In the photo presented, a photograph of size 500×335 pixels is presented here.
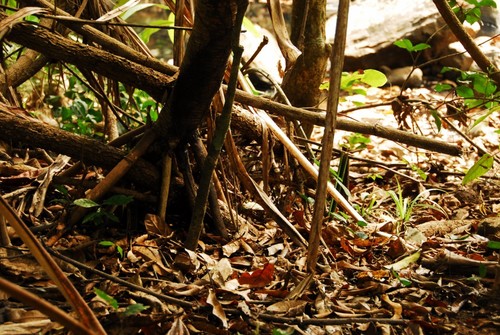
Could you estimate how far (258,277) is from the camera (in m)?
1.58

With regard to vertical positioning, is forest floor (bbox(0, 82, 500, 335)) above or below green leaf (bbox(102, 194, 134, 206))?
below

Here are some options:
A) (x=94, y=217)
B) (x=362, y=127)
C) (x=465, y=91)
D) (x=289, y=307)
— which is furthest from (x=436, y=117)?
(x=94, y=217)

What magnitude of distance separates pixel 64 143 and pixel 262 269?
30.2 inches

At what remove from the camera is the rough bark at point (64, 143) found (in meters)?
1.75

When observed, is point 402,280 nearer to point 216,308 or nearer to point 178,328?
point 216,308

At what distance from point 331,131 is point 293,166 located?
996 mm

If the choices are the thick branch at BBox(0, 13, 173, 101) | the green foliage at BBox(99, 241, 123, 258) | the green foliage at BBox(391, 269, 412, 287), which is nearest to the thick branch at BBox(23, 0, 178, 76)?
the thick branch at BBox(0, 13, 173, 101)

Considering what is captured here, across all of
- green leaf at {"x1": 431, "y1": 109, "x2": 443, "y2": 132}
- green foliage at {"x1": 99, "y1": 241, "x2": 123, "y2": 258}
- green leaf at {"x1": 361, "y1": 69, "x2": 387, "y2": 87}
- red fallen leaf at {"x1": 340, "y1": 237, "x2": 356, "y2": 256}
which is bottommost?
red fallen leaf at {"x1": 340, "y1": 237, "x2": 356, "y2": 256}

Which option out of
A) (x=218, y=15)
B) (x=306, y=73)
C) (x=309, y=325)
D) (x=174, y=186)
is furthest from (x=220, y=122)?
(x=306, y=73)

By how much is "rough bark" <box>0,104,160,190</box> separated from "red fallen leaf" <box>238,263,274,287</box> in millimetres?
468

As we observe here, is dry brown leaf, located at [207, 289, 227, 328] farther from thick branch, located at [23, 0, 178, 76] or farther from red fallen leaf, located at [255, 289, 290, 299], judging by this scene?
thick branch, located at [23, 0, 178, 76]

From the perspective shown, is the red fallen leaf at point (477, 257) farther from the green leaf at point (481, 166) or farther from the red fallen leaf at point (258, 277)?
the red fallen leaf at point (258, 277)

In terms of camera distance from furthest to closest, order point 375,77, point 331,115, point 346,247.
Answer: point 375,77 → point 346,247 → point 331,115

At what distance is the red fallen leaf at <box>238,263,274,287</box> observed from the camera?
5.16ft
